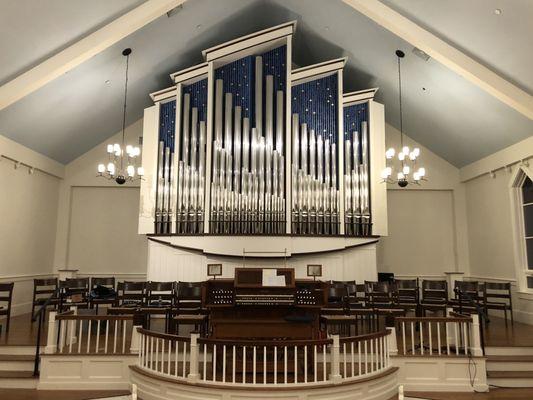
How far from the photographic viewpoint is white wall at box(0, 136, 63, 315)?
27.8 ft

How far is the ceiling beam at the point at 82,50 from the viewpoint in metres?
6.57

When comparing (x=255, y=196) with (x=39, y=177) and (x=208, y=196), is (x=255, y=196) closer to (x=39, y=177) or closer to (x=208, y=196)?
(x=208, y=196)

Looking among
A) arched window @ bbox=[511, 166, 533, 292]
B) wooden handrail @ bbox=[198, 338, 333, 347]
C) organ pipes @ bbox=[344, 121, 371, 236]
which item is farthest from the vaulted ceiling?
wooden handrail @ bbox=[198, 338, 333, 347]

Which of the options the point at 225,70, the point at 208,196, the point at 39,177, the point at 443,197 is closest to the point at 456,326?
the point at 208,196

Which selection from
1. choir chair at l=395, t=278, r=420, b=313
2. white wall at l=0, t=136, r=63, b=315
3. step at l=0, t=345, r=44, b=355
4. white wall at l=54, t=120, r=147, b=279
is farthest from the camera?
white wall at l=54, t=120, r=147, b=279

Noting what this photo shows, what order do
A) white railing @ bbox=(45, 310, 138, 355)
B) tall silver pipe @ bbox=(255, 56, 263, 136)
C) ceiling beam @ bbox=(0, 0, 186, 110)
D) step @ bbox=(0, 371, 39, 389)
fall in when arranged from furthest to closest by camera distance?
tall silver pipe @ bbox=(255, 56, 263, 136) → ceiling beam @ bbox=(0, 0, 186, 110) → white railing @ bbox=(45, 310, 138, 355) → step @ bbox=(0, 371, 39, 389)

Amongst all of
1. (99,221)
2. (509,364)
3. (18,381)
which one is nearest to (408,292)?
(509,364)

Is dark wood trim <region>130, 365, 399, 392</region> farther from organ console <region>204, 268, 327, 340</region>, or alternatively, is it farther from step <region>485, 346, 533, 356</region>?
step <region>485, 346, 533, 356</region>

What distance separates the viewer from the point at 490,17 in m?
6.06

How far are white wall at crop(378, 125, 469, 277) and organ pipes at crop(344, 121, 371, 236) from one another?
1940mm

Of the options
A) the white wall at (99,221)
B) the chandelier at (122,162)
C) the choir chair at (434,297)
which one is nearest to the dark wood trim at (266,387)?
the choir chair at (434,297)

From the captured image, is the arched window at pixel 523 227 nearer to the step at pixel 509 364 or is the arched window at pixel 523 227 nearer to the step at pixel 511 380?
the step at pixel 509 364

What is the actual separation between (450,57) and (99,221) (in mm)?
8153

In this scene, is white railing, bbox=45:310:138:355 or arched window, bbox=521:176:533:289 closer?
white railing, bbox=45:310:138:355
